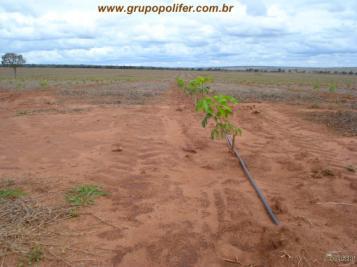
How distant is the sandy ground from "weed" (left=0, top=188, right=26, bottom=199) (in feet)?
0.64

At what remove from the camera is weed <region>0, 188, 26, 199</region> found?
11.9 feet

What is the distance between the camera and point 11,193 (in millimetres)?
3674

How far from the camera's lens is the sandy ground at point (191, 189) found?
2.64 m

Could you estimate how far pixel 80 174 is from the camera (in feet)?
14.6

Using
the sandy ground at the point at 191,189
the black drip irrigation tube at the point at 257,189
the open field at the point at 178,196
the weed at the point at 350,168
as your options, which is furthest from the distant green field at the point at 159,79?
the black drip irrigation tube at the point at 257,189

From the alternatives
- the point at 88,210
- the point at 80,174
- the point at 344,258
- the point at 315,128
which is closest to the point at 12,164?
the point at 80,174

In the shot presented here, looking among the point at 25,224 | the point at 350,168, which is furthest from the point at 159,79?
the point at 25,224

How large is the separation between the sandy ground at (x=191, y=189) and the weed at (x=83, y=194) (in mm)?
110

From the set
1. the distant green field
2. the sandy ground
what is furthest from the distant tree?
the sandy ground

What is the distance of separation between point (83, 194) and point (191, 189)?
133 centimetres

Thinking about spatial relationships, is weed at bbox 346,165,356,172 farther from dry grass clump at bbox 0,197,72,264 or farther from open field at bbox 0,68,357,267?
dry grass clump at bbox 0,197,72,264

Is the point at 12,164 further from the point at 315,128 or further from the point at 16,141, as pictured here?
the point at 315,128

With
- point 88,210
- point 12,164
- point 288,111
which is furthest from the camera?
point 288,111

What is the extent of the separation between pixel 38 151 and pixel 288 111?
7937mm
